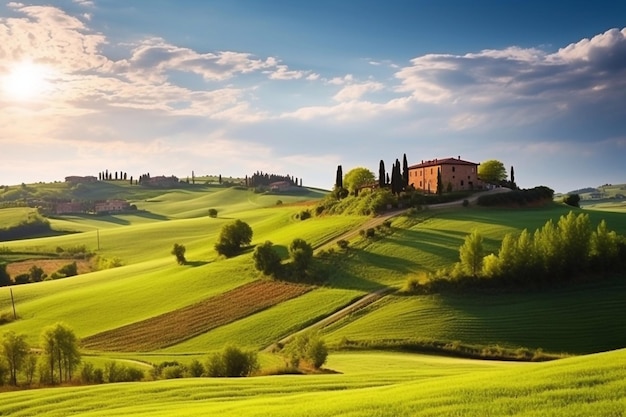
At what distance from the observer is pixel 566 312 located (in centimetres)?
5438

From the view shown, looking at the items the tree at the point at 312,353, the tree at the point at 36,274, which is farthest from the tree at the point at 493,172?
the tree at the point at 36,274

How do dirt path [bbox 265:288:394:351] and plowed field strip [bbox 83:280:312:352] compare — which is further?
plowed field strip [bbox 83:280:312:352]

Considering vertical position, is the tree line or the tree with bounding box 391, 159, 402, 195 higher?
the tree with bounding box 391, 159, 402, 195

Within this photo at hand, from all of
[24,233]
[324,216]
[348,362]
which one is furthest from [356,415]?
[24,233]

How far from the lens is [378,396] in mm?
17438

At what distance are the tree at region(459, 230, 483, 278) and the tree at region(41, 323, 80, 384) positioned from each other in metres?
43.4

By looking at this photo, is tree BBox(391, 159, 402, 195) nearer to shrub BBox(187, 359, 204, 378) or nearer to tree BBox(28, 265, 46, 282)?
shrub BBox(187, 359, 204, 378)

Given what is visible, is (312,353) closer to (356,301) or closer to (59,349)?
(356,301)

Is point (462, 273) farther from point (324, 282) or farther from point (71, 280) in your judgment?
point (71, 280)

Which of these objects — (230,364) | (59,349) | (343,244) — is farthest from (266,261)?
(230,364)

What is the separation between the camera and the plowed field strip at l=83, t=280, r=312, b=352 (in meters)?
58.9

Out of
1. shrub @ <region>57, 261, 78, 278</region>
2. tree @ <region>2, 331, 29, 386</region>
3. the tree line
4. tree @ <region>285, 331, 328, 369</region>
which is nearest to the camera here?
tree @ <region>285, 331, 328, 369</region>

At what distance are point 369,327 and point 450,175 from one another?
6023cm

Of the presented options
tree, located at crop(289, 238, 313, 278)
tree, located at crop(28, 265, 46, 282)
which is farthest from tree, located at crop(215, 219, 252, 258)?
tree, located at crop(28, 265, 46, 282)
